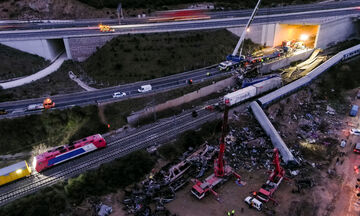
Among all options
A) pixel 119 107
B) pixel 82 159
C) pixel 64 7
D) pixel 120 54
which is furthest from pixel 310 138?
pixel 64 7

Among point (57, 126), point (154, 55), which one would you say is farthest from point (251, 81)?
point (57, 126)

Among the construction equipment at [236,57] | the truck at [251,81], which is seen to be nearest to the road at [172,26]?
the construction equipment at [236,57]

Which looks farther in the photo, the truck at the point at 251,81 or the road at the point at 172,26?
the road at the point at 172,26

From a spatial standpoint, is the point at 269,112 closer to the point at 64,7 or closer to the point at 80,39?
the point at 80,39

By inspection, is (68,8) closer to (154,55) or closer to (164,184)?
(154,55)

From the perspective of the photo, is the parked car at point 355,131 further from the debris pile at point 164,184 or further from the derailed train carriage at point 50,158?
the derailed train carriage at point 50,158

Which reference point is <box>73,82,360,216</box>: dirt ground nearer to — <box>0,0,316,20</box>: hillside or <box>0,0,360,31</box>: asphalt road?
<box>0,0,360,31</box>: asphalt road

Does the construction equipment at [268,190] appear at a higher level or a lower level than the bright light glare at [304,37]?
lower
